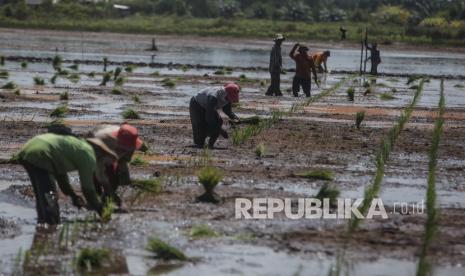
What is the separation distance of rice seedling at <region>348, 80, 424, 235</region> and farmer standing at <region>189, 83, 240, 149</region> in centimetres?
211

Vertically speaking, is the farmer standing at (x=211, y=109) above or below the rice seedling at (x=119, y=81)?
above

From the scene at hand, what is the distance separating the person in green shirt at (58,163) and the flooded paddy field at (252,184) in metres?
0.27

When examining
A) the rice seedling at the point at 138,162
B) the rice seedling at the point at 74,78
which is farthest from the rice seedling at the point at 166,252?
the rice seedling at the point at 74,78

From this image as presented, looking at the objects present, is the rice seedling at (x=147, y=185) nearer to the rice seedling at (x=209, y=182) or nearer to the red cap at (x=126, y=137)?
the rice seedling at (x=209, y=182)

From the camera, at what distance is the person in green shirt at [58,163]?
966cm

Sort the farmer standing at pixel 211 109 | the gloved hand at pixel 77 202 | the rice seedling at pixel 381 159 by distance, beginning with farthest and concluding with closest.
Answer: the farmer standing at pixel 211 109, the rice seedling at pixel 381 159, the gloved hand at pixel 77 202

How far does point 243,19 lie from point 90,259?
8333 centimetres

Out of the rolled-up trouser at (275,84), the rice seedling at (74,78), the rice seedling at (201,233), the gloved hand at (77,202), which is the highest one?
the gloved hand at (77,202)

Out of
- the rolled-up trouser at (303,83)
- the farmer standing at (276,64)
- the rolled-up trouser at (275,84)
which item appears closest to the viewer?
the farmer standing at (276,64)

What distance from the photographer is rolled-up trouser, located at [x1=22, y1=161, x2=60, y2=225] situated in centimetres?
994

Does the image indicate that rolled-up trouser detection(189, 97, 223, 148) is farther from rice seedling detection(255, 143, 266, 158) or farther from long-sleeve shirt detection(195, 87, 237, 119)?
rice seedling detection(255, 143, 266, 158)

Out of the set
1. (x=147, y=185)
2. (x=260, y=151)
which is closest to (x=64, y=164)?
(x=147, y=185)

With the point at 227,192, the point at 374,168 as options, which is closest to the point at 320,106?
the point at 374,168

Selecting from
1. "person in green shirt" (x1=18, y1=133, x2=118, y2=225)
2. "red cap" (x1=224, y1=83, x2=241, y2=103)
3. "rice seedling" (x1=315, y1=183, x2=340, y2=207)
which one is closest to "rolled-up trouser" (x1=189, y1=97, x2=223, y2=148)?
"red cap" (x1=224, y1=83, x2=241, y2=103)
